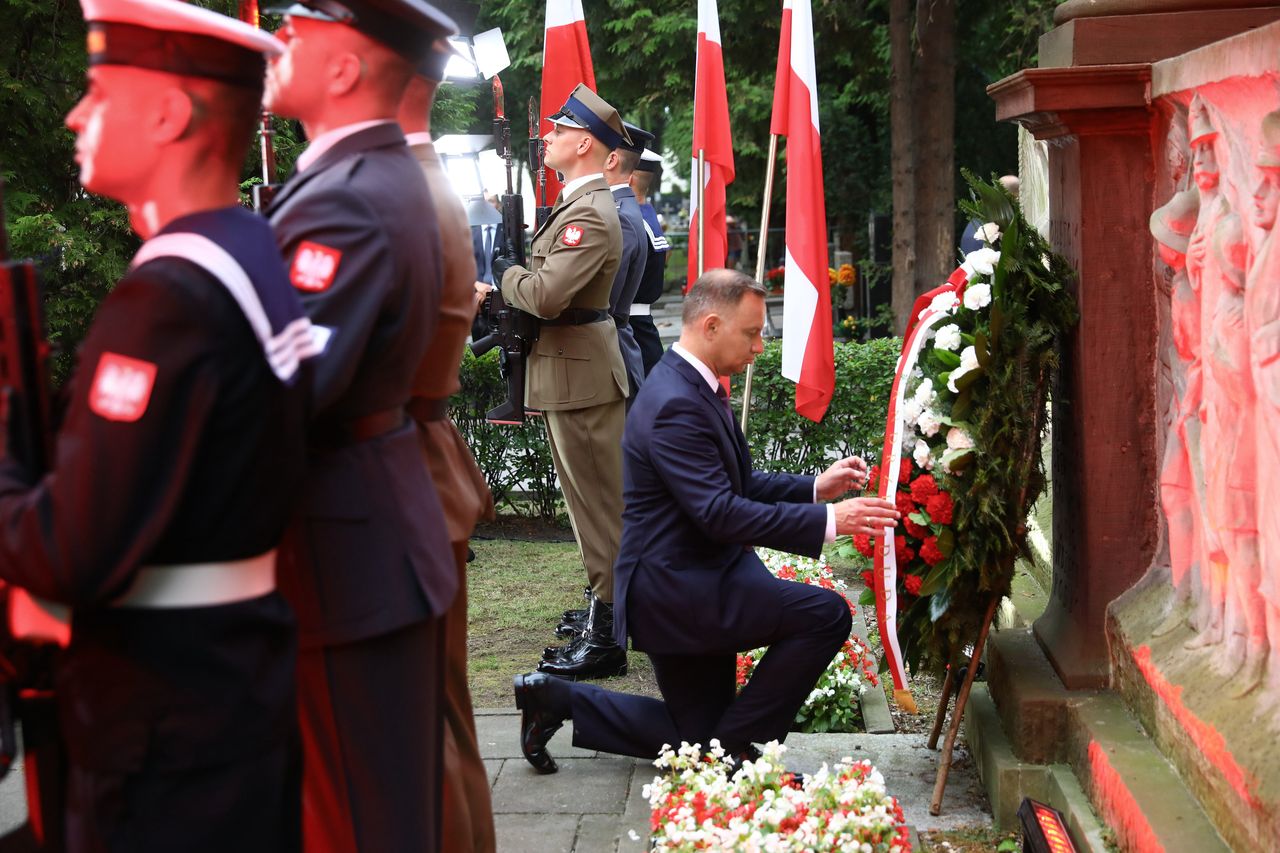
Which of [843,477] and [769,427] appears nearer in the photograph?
[843,477]

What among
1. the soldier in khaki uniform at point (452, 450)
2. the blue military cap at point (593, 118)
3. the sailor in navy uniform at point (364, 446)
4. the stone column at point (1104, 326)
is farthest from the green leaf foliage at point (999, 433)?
the blue military cap at point (593, 118)

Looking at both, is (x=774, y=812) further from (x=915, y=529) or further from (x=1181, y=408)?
(x=1181, y=408)

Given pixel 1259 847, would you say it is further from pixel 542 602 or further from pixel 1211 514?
pixel 542 602

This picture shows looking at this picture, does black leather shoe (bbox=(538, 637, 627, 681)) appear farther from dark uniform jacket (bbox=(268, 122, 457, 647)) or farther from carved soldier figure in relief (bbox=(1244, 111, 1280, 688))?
dark uniform jacket (bbox=(268, 122, 457, 647))

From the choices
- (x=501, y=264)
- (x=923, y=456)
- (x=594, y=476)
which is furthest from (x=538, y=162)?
(x=923, y=456)

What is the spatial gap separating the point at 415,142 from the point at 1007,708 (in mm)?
2437

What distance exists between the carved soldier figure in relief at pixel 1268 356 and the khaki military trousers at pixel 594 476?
→ 10.4 feet

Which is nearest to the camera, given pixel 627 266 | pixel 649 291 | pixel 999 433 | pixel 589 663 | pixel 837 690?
pixel 999 433

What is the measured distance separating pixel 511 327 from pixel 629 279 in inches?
27.3

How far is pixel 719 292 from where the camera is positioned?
446 cm

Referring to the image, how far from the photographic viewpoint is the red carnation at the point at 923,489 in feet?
14.0

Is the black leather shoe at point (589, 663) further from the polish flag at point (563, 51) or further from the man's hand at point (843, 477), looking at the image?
the polish flag at point (563, 51)

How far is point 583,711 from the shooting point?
463 cm

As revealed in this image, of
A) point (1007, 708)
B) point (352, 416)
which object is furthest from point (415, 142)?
point (1007, 708)
